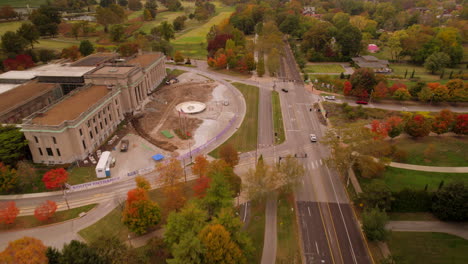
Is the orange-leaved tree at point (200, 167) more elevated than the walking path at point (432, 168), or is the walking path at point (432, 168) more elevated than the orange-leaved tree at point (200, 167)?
the orange-leaved tree at point (200, 167)

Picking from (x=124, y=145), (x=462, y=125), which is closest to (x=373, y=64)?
(x=462, y=125)

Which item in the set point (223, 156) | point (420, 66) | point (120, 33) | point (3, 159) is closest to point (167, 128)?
point (223, 156)

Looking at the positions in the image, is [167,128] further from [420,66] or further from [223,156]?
[420,66]

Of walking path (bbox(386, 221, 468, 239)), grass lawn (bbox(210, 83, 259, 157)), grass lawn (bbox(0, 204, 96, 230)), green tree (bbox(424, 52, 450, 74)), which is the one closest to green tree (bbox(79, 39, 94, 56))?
grass lawn (bbox(210, 83, 259, 157))

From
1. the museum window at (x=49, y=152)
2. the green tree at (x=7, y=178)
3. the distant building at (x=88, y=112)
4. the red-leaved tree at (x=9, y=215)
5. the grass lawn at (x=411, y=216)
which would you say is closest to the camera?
the red-leaved tree at (x=9, y=215)

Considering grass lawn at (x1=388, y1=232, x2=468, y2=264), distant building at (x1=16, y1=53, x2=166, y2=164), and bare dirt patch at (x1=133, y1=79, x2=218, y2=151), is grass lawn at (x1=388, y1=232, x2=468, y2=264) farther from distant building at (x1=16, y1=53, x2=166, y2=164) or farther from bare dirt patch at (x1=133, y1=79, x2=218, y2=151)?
distant building at (x1=16, y1=53, x2=166, y2=164)

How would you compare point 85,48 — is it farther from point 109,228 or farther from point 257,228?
point 257,228

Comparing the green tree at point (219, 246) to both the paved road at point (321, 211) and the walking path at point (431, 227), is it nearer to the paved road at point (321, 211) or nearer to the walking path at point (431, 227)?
the paved road at point (321, 211)

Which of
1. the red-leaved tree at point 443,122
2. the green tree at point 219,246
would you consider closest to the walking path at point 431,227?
the green tree at point 219,246
